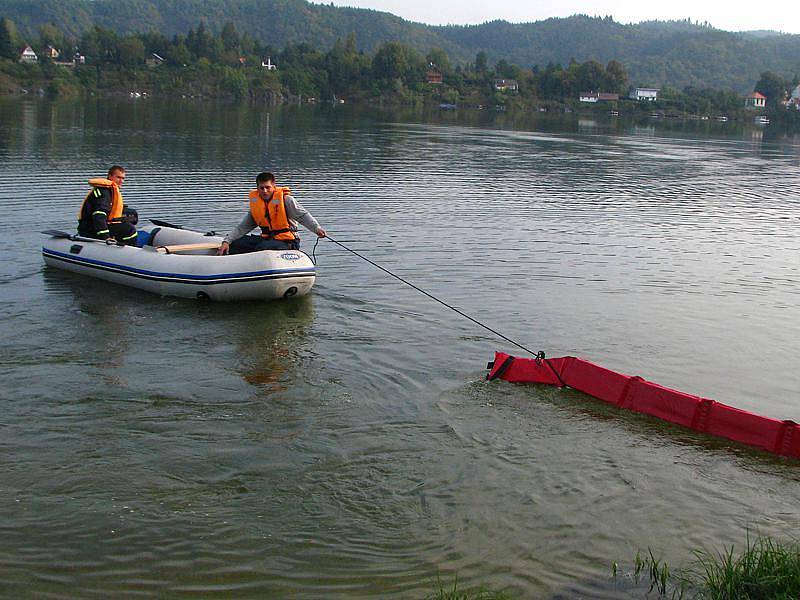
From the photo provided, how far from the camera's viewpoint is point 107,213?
14242 mm

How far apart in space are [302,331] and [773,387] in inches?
244

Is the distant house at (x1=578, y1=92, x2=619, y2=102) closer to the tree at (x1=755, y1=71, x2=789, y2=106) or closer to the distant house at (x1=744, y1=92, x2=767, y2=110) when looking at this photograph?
the distant house at (x1=744, y1=92, x2=767, y2=110)

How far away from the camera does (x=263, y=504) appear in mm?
6949

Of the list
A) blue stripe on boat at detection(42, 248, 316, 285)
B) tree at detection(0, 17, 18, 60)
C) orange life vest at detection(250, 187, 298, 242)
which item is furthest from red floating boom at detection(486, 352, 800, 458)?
tree at detection(0, 17, 18, 60)

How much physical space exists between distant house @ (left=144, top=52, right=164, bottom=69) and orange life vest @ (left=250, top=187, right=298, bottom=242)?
472 feet

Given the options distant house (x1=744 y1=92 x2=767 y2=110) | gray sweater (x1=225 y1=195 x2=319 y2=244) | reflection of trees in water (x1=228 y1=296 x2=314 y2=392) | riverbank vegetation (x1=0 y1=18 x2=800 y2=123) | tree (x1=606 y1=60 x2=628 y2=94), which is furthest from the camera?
tree (x1=606 y1=60 x2=628 y2=94)

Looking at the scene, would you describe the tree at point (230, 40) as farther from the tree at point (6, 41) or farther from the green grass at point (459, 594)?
the green grass at point (459, 594)

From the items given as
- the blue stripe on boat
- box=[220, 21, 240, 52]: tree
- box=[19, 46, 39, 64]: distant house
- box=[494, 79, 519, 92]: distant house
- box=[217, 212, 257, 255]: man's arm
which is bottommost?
the blue stripe on boat

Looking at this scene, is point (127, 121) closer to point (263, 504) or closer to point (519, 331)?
point (519, 331)

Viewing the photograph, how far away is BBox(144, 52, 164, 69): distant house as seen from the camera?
14738 centimetres

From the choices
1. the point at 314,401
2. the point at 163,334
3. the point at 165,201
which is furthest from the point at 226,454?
the point at 165,201

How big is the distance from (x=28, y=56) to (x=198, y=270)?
451 feet

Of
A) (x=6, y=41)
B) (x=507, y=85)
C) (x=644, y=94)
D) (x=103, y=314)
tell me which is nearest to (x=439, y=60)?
(x=507, y=85)

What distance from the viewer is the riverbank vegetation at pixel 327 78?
130125 mm
